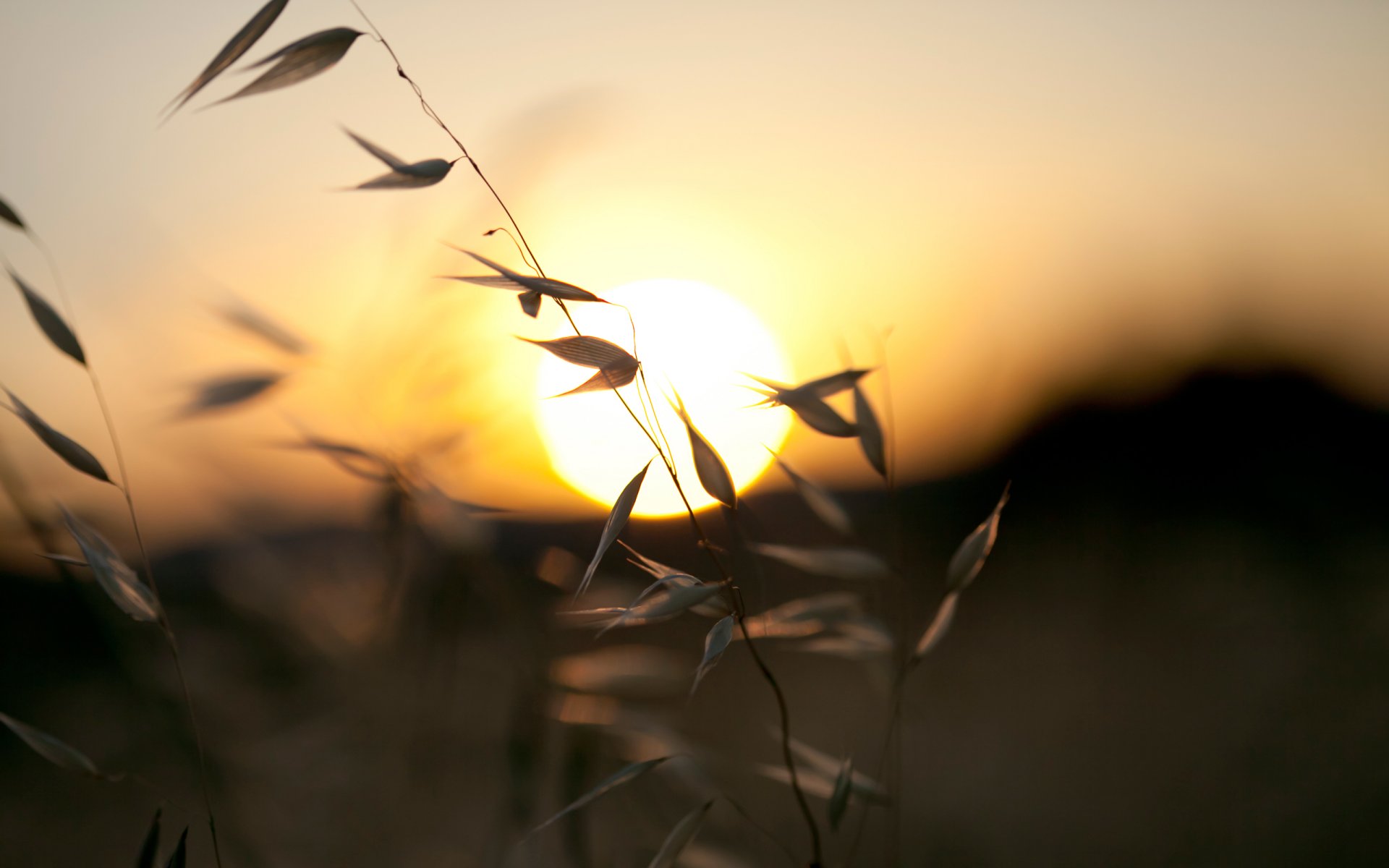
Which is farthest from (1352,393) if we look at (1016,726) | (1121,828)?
(1121,828)

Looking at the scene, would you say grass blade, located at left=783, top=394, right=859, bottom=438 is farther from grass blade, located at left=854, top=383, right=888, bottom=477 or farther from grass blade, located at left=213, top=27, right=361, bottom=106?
grass blade, located at left=213, top=27, right=361, bottom=106

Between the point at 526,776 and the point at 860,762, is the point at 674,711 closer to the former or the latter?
the point at 526,776

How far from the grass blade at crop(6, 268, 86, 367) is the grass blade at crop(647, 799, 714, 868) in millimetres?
340

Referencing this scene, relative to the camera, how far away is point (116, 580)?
0.33m

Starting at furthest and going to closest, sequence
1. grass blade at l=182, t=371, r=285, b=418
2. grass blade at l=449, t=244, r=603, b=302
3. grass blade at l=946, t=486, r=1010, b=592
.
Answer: grass blade at l=182, t=371, r=285, b=418, grass blade at l=946, t=486, r=1010, b=592, grass blade at l=449, t=244, r=603, b=302

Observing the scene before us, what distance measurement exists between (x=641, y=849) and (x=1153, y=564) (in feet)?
4.62

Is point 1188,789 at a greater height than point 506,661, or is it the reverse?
point 506,661

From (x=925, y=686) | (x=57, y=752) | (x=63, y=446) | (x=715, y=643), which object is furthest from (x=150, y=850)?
(x=925, y=686)

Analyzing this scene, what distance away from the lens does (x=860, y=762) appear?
1207 millimetres

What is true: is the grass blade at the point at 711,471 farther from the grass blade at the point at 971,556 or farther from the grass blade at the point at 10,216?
the grass blade at the point at 10,216

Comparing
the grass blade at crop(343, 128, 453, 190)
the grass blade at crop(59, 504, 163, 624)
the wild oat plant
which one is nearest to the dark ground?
the wild oat plant

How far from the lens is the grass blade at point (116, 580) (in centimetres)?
32

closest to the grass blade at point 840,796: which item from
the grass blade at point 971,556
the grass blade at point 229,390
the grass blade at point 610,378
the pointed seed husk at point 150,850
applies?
the grass blade at point 971,556

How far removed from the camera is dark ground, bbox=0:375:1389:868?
0.61m
